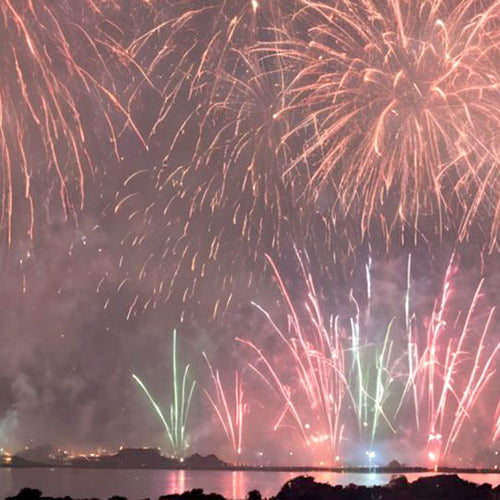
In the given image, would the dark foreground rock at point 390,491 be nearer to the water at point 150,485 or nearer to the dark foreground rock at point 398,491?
the dark foreground rock at point 398,491

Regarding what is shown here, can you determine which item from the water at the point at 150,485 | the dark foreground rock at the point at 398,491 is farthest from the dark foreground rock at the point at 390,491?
the water at the point at 150,485

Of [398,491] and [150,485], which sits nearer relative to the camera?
[398,491]

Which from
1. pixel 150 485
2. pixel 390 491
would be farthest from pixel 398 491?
pixel 150 485

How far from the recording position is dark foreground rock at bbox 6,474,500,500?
1727 inches

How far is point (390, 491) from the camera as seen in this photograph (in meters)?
48.6

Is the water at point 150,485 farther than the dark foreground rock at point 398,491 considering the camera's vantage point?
Yes

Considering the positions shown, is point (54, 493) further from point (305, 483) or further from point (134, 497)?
point (305, 483)

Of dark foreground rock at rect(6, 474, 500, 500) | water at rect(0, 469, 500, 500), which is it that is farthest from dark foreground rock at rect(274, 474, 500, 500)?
water at rect(0, 469, 500, 500)

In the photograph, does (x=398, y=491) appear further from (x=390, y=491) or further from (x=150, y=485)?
(x=150, y=485)

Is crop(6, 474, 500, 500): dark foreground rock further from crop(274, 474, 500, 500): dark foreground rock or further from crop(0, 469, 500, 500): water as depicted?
crop(0, 469, 500, 500): water

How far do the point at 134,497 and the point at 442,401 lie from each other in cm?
4353

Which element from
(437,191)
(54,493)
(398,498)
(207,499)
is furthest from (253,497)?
(54,493)

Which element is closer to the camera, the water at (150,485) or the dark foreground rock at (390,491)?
the dark foreground rock at (390,491)

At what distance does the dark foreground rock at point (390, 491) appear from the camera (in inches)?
1727
